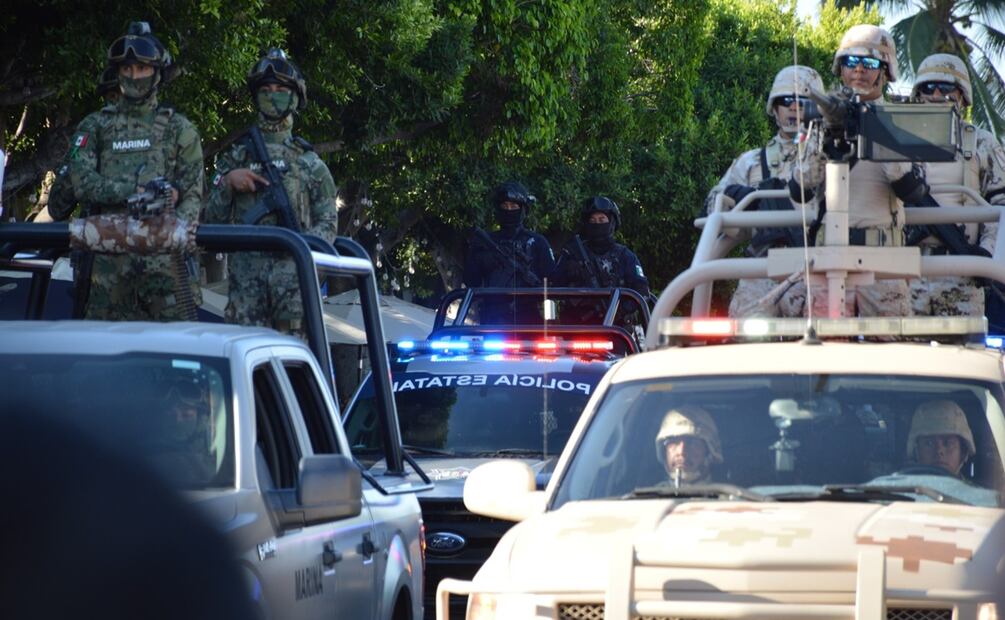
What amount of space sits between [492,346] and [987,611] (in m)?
6.85

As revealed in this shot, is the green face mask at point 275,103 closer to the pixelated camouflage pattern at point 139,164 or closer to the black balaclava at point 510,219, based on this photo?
the pixelated camouflage pattern at point 139,164

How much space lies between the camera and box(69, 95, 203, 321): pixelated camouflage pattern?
9617 mm

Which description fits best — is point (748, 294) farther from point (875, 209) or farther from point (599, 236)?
point (599, 236)

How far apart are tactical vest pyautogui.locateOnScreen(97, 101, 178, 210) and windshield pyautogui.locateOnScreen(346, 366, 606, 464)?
6.05 ft

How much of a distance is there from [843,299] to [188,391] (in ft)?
10.0

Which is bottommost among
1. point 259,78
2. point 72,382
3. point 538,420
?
point 538,420

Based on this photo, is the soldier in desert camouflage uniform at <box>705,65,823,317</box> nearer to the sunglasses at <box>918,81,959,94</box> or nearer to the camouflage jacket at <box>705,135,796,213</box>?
the camouflage jacket at <box>705,135,796,213</box>

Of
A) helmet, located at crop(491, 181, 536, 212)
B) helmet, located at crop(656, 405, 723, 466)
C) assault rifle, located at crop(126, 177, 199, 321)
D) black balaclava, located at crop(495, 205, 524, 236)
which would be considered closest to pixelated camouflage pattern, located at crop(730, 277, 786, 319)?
assault rifle, located at crop(126, 177, 199, 321)

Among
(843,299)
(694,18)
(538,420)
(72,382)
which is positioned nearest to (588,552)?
(72,382)

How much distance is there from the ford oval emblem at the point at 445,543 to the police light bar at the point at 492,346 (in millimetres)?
1897

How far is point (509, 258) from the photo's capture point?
53.0 ft

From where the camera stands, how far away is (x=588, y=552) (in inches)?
193

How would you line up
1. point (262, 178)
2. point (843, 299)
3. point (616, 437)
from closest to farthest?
point (616, 437)
point (843, 299)
point (262, 178)

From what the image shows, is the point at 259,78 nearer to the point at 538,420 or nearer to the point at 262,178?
the point at 262,178
